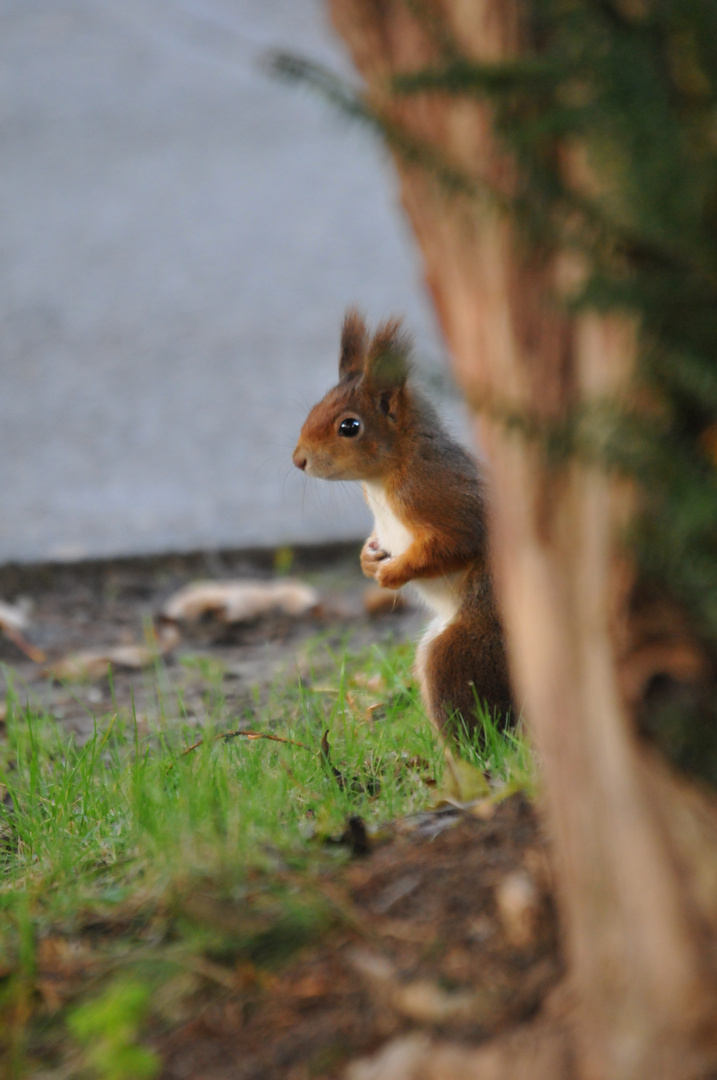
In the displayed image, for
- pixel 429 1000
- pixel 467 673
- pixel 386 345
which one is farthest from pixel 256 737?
pixel 429 1000

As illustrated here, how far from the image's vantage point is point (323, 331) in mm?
7316

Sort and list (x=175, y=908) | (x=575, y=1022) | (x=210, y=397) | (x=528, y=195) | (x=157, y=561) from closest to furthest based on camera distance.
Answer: (x=528, y=195) < (x=575, y=1022) < (x=175, y=908) < (x=157, y=561) < (x=210, y=397)

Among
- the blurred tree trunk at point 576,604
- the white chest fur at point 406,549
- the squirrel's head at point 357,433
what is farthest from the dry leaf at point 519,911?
the squirrel's head at point 357,433

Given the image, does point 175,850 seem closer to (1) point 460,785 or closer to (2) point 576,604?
(1) point 460,785

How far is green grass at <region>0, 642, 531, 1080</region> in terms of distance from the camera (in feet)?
4.66

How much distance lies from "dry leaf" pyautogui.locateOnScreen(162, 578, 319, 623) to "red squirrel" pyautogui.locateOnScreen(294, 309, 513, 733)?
190 centimetres

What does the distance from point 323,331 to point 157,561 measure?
2.55 metres

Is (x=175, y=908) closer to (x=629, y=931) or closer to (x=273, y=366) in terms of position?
(x=629, y=931)

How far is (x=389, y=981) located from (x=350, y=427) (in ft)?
5.34

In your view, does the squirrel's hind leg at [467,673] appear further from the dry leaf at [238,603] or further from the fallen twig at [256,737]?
the dry leaf at [238,603]

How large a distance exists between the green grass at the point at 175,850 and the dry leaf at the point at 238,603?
1.68m

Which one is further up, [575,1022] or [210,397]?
[210,397]

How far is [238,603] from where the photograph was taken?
467cm

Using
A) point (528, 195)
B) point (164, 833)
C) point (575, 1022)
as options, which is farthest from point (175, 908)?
point (528, 195)
